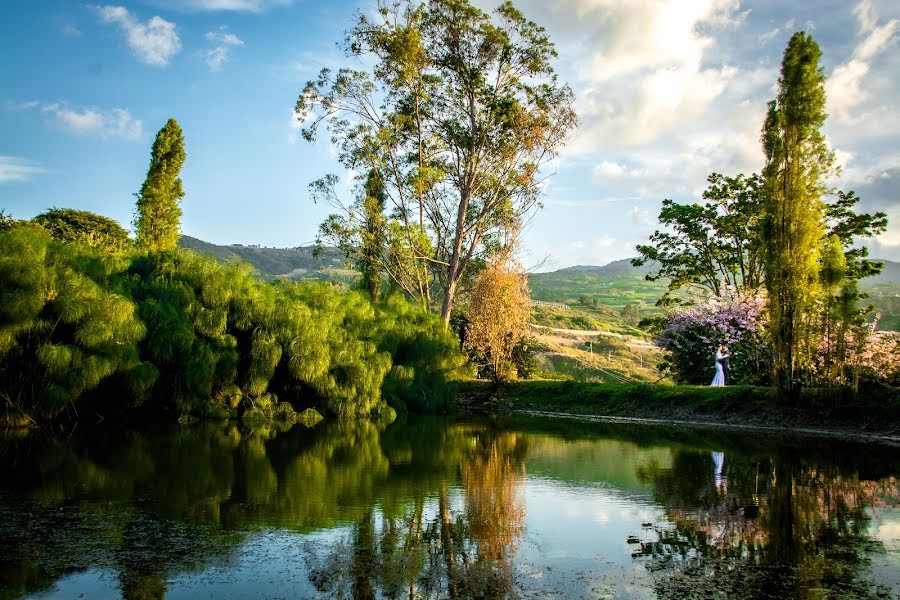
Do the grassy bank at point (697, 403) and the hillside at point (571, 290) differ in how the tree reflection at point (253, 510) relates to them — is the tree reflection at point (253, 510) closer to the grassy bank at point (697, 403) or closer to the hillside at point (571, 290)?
the grassy bank at point (697, 403)

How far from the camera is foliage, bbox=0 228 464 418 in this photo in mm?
15039

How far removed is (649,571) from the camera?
225 inches

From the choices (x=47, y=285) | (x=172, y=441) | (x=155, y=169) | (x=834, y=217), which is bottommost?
(x=172, y=441)

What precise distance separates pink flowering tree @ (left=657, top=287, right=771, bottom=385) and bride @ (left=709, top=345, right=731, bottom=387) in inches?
17.3

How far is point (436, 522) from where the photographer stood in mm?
7352

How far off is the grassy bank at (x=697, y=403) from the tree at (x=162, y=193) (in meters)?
22.5

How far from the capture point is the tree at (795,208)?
19109mm

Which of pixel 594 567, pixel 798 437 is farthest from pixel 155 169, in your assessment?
pixel 594 567

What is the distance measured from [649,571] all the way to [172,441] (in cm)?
1111

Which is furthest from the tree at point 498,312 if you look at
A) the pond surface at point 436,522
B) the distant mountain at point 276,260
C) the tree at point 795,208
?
the distant mountain at point 276,260

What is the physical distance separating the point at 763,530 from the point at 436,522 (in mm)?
3422

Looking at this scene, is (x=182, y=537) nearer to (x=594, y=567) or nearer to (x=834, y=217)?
(x=594, y=567)

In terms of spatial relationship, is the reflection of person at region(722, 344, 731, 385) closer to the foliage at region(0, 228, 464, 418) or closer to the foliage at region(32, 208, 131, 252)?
the foliage at region(0, 228, 464, 418)

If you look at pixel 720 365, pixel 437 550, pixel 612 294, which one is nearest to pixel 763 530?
pixel 437 550
